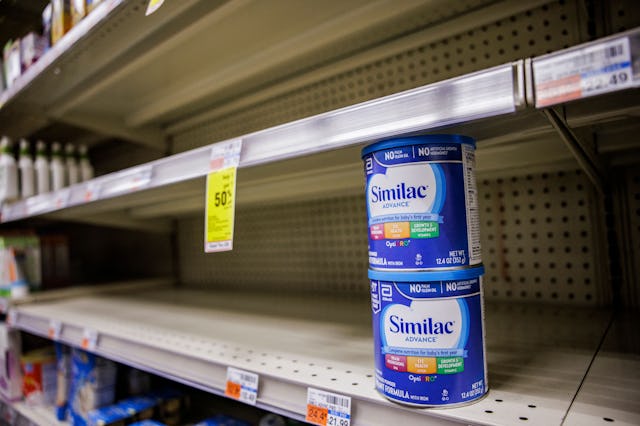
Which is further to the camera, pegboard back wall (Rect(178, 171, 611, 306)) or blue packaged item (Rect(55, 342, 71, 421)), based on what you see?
blue packaged item (Rect(55, 342, 71, 421))

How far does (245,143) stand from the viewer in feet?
2.59

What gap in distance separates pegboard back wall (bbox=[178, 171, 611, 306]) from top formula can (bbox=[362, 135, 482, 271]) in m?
0.60

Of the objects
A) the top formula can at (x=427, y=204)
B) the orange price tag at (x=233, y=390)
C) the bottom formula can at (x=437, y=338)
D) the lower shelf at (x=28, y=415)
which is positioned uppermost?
the top formula can at (x=427, y=204)

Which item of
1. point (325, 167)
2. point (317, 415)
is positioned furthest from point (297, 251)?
point (317, 415)

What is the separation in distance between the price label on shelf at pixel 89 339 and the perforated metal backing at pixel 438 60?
96 centimetres

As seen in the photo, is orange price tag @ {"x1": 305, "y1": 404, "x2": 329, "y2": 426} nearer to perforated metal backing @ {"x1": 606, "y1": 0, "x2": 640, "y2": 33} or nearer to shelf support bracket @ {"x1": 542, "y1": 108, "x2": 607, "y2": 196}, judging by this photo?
shelf support bracket @ {"x1": 542, "y1": 108, "x2": 607, "y2": 196}

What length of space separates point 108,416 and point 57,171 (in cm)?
126

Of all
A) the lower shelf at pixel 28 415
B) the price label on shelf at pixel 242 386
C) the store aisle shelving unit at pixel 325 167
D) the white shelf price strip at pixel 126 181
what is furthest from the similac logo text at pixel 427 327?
the lower shelf at pixel 28 415

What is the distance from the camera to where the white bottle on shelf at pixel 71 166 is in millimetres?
1969

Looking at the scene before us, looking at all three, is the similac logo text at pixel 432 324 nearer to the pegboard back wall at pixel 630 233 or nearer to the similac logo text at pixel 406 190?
the similac logo text at pixel 406 190

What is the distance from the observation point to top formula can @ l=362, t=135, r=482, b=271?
54 cm

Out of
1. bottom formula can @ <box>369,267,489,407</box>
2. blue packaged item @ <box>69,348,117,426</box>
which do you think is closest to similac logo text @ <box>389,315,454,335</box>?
bottom formula can @ <box>369,267,489,407</box>

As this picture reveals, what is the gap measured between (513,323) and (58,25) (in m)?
1.78

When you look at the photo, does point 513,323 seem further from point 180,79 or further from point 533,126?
point 180,79
